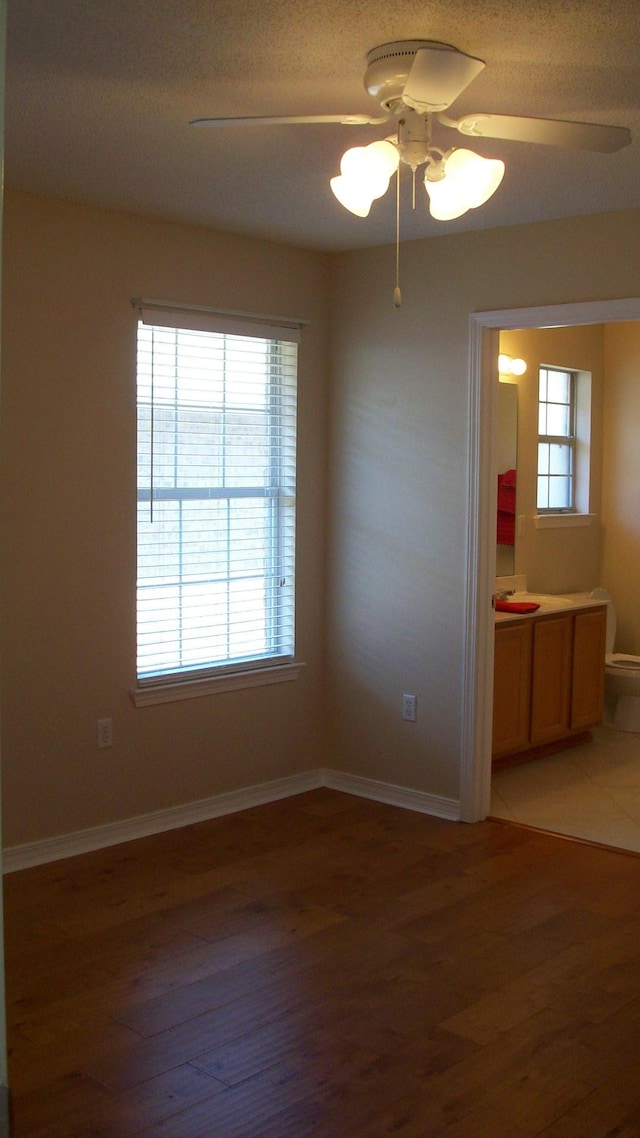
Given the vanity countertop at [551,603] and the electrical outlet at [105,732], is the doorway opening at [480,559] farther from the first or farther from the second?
the electrical outlet at [105,732]

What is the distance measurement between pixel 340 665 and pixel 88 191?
240 cm

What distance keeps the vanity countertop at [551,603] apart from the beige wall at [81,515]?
1524mm

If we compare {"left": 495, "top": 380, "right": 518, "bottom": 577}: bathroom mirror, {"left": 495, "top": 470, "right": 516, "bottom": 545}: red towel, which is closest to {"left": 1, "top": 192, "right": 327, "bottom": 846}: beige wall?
{"left": 495, "top": 380, "right": 518, "bottom": 577}: bathroom mirror

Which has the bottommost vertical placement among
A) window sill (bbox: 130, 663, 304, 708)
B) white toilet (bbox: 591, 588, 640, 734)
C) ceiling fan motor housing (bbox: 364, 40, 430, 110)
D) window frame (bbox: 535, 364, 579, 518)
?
white toilet (bbox: 591, 588, 640, 734)

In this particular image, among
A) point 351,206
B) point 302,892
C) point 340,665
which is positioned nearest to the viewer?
point 351,206

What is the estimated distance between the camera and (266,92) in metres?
2.87

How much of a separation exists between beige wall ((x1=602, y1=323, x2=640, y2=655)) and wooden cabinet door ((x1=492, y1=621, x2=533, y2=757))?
1601 mm

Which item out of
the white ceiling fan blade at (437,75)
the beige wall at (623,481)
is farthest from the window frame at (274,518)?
the beige wall at (623,481)

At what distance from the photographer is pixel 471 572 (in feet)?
15.1

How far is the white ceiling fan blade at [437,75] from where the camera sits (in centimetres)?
220

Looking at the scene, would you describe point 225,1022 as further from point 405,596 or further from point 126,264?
point 126,264

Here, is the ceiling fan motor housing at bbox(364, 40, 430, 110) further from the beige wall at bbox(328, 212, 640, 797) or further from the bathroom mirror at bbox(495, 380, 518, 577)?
the bathroom mirror at bbox(495, 380, 518, 577)

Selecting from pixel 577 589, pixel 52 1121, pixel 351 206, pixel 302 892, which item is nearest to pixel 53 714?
pixel 302 892

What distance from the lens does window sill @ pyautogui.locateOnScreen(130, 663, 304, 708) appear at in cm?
445
